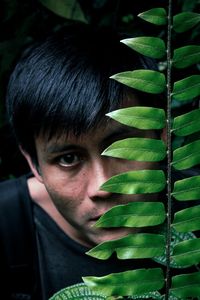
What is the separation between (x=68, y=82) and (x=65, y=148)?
0.56 feet

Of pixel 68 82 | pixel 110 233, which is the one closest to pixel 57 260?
pixel 110 233

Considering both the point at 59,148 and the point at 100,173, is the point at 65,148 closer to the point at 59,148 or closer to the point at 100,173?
the point at 59,148

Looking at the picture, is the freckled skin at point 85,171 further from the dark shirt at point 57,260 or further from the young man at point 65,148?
the dark shirt at point 57,260

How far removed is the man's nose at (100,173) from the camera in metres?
1.09

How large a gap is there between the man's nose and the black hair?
0.29 feet

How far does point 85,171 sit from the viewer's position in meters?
1.15

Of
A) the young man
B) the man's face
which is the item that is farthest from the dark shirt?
the man's face

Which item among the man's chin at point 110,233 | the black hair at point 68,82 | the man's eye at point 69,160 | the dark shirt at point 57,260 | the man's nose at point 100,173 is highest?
the black hair at point 68,82

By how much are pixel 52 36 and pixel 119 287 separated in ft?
2.85

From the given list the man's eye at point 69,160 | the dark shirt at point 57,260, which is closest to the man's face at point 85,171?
the man's eye at point 69,160

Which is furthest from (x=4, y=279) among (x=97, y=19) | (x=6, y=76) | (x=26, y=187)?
(x=97, y=19)

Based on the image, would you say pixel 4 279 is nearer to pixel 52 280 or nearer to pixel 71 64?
pixel 52 280

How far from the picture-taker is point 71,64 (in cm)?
123

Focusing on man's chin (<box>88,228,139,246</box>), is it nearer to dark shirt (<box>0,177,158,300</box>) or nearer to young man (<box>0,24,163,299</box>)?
young man (<box>0,24,163,299</box>)
